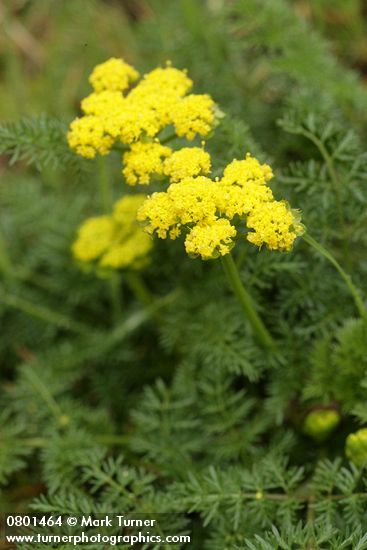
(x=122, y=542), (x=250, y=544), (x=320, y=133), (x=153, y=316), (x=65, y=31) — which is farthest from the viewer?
(x=65, y=31)

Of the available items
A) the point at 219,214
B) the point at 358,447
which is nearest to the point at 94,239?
the point at 219,214

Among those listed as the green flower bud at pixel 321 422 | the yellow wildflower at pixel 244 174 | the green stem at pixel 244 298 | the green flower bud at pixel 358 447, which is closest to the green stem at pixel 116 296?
the green stem at pixel 244 298

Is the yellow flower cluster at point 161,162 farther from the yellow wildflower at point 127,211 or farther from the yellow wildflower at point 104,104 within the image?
the yellow wildflower at point 127,211

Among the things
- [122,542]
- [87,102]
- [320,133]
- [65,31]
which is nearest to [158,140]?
[87,102]

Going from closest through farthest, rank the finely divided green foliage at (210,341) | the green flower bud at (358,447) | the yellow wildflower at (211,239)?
the yellow wildflower at (211,239), the green flower bud at (358,447), the finely divided green foliage at (210,341)

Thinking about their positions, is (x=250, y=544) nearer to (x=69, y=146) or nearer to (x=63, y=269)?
(x=69, y=146)

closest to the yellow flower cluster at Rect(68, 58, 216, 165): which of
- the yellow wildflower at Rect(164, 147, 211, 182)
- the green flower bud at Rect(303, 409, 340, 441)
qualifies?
the yellow wildflower at Rect(164, 147, 211, 182)

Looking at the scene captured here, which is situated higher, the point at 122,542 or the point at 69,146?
the point at 69,146
